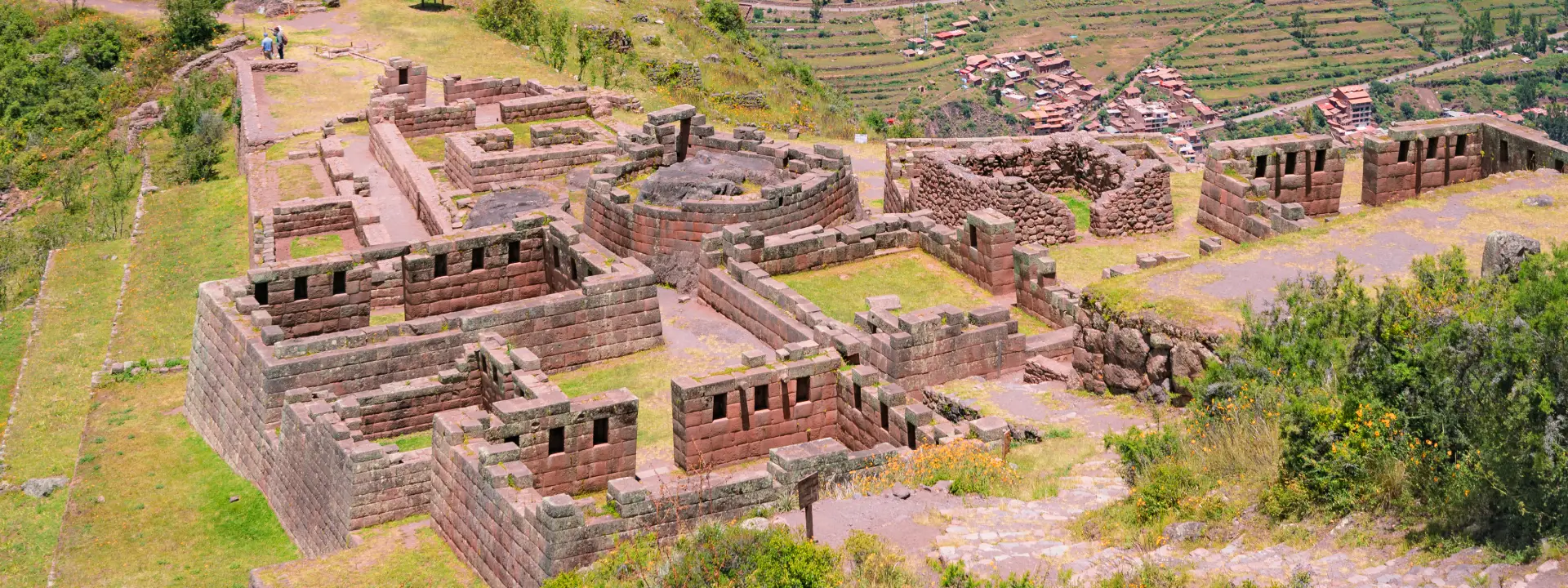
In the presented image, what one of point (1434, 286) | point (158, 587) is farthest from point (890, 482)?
point (158, 587)

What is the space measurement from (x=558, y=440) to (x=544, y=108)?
977 inches

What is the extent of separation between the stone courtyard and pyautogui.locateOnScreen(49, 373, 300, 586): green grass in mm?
560

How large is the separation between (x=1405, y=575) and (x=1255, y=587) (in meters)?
1.37

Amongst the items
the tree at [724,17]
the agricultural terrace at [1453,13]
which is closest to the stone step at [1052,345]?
the tree at [724,17]

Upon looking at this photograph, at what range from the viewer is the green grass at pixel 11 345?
37656mm

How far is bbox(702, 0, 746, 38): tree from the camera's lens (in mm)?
75875

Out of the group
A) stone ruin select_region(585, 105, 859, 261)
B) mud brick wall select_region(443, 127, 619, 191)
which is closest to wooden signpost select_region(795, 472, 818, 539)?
stone ruin select_region(585, 105, 859, 261)

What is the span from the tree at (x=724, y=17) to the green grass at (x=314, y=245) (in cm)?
3700

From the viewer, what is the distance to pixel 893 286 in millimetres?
32719

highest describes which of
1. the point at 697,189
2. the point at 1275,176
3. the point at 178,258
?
the point at 1275,176

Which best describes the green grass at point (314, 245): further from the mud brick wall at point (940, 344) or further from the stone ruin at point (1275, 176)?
the stone ruin at point (1275, 176)

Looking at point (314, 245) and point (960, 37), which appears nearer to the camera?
point (314, 245)

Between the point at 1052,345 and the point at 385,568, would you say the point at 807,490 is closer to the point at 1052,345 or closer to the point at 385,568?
the point at 385,568

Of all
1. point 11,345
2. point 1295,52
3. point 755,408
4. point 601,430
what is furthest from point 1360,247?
point 1295,52
